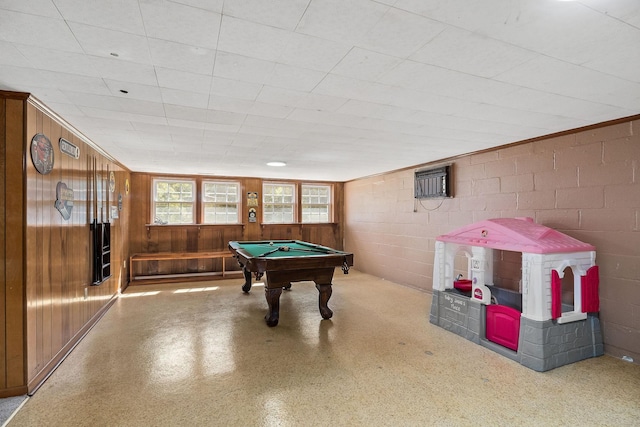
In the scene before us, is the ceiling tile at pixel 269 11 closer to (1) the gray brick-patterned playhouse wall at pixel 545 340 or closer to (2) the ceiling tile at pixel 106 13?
(2) the ceiling tile at pixel 106 13

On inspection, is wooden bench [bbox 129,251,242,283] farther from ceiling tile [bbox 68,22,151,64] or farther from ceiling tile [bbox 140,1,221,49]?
ceiling tile [bbox 140,1,221,49]

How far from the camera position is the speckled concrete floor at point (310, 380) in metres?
2.11

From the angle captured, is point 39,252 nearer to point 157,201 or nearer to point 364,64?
point 364,64

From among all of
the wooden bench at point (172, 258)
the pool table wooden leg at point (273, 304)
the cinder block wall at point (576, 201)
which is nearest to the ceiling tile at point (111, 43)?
the pool table wooden leg at point (273, 304)

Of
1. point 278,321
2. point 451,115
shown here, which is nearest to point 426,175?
point 451,115

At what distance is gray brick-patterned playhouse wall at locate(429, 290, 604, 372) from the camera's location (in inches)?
109

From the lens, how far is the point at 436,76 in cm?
211

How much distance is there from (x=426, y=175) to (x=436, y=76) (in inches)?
137

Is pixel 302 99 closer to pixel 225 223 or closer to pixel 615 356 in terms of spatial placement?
pixel 615 356

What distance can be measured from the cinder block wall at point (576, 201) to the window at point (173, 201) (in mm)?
4918

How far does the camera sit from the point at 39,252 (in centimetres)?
250

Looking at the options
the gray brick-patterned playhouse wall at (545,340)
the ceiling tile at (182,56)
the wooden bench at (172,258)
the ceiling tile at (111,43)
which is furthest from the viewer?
the wooden bench at (172,258)

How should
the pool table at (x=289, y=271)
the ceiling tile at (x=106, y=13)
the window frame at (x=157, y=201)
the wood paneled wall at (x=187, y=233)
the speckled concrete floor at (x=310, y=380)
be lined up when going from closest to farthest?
the ceiling tile at (x=106, y=13) < the speckled concrete floor at (x=310, y=380) < the pool table at (x=289, y=271) < the wood paneled wall at (x=187, y=233) < the window frame at (x=157, y=201)

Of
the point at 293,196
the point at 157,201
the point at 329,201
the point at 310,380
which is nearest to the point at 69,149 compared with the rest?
the point at 310,380
